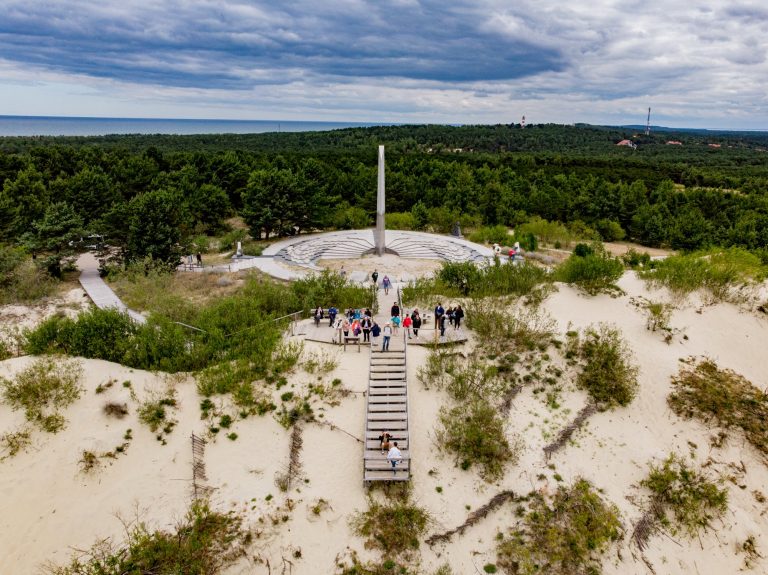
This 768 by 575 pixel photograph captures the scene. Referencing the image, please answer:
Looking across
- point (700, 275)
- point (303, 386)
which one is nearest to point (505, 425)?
point (303, 386)

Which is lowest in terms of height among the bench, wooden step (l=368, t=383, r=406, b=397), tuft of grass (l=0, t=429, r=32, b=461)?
tuft of grass (l=0, t=429, r=32, b=461)

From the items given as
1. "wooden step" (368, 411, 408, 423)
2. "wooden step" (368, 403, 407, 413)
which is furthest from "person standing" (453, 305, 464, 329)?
"wooden step" (368, 411, 408, 423)

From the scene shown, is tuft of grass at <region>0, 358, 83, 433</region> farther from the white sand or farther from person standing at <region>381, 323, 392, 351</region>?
person standing at <region>381, 323, 392, 351</region>

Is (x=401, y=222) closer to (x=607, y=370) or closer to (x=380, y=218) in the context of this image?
(x=380, y=218)

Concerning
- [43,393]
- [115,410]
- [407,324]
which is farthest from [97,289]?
[407,324]

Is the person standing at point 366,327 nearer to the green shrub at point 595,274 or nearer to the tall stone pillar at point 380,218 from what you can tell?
the green shrub at point 595,274

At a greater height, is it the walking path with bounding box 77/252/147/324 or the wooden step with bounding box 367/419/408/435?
the walking path with bounding box 77/252/147/324

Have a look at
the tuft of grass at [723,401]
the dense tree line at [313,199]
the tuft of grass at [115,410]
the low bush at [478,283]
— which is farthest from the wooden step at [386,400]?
the dense tree line at [313,199]
